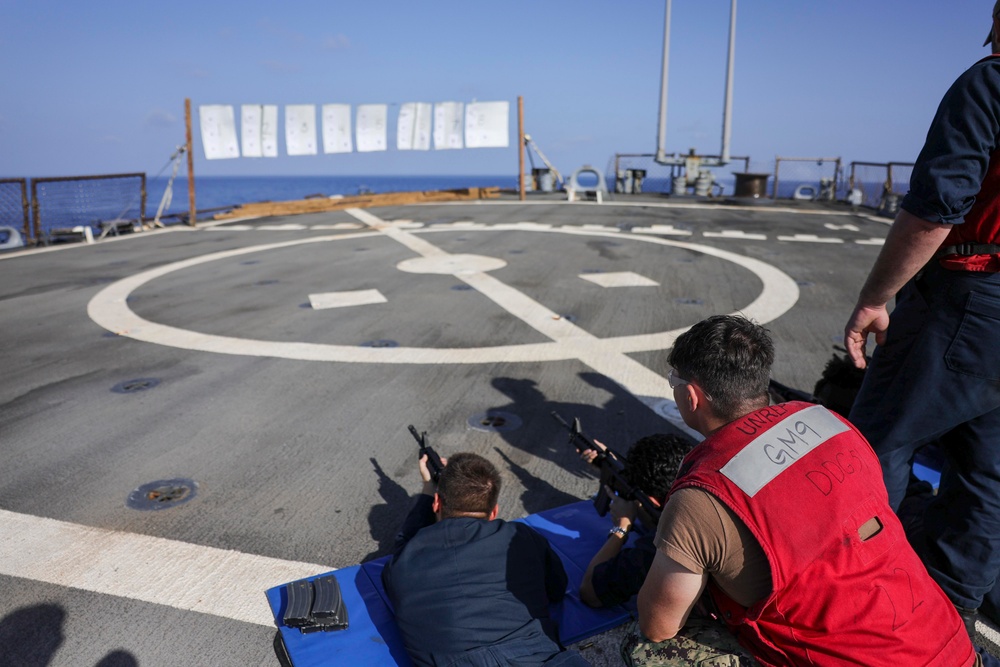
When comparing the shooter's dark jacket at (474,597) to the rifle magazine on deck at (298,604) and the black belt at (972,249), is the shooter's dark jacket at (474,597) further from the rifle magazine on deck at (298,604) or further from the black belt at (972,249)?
the black belt at (972,249)

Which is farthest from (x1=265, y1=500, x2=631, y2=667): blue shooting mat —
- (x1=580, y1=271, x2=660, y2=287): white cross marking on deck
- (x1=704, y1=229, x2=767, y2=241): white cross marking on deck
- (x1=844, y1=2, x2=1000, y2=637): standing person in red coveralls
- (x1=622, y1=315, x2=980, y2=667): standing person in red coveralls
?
(x1=704, y1=229, x2=767, y2=241): white cross marking on deck

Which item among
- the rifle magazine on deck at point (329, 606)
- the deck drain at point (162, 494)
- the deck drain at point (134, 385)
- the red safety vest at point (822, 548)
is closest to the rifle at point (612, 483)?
the red safety vest at point (822, 548)

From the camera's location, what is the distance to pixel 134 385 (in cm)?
558

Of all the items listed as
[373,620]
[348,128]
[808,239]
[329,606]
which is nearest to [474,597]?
[373,620]

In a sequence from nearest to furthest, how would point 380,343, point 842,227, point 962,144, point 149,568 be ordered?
1. point 962,144
2. point 149,568
3. point 380,343
4. point 842,227

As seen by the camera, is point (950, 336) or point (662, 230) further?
point (662, 230)

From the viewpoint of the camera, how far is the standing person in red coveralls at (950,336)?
7.38 ft

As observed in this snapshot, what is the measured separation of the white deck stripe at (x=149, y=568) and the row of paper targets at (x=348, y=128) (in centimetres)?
1777

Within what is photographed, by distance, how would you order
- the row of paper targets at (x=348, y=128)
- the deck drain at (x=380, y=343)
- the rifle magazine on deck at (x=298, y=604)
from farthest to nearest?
the row of paper targets at (x=348, y=128) → the deck drain at (x=380, y=343) → the rifle magazine on deck at (x=298, y=604)

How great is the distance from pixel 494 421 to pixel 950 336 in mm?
3028

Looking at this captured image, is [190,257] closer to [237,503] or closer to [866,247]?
[237,503]

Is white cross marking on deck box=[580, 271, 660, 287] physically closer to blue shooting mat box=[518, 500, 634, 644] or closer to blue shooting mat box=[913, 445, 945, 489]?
blue shooting mat box=[913, 445, 945, 489]

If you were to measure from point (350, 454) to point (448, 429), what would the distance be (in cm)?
73

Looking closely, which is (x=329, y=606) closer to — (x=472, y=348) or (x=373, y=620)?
(x=373, y=620)
